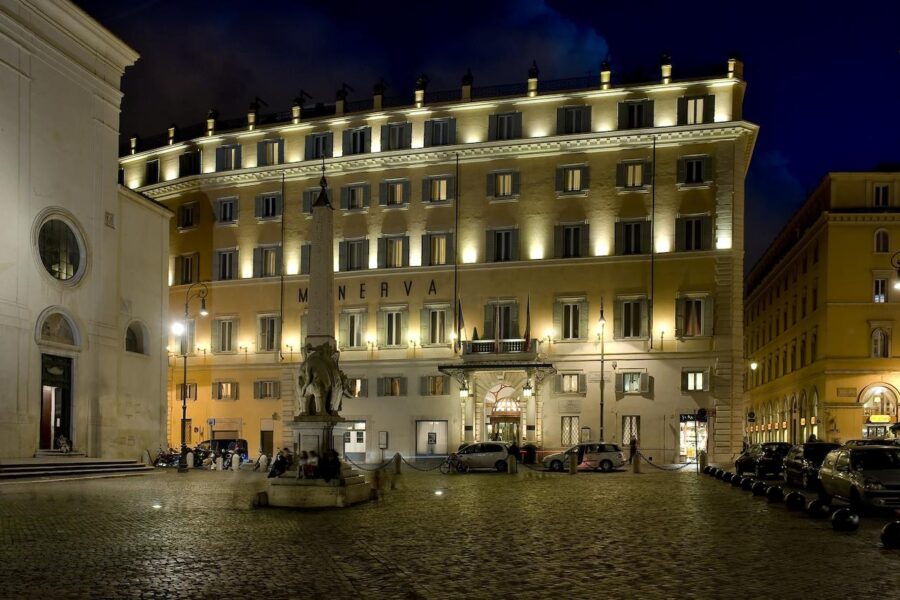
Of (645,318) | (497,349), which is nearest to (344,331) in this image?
(497,349)

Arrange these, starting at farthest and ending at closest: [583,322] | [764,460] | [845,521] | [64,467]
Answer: [583,322]
[764,460]
[64,467]
[845,521]

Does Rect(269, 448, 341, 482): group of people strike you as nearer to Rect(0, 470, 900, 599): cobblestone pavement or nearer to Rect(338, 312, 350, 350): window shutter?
Rect(0, 470, 900, 599): cobblestone pavement

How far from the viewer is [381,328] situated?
52.3 meters

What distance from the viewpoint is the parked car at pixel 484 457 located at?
1571 inches

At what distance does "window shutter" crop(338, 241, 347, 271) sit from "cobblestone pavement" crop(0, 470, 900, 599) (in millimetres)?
Result: 29019

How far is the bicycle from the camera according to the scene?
39.2m

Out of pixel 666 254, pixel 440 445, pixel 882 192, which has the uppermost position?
pixel 882 192

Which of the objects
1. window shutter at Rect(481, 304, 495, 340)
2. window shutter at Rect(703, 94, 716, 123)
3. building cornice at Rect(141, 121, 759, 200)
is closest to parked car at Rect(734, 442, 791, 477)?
window shutter at Rect(481, 304, 495, 340)

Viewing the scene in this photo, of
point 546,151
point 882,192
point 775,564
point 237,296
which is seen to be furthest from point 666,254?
point 775,564

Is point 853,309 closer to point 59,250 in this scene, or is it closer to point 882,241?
point 882,241

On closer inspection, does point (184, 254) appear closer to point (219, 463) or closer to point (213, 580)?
point (219, 463)

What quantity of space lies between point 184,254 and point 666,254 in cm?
2854

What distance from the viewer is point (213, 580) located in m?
12.0

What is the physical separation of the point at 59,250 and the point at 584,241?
25.5 m
